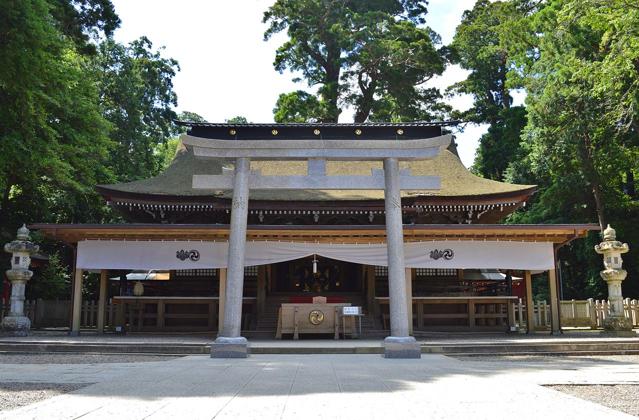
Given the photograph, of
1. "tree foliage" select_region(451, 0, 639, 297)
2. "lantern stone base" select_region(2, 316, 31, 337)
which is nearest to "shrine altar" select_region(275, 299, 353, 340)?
"lantern stone base" select_region(2, 316, 31, 337)

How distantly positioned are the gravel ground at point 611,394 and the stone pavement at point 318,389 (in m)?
0.29

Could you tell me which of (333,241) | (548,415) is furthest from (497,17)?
(548,415)

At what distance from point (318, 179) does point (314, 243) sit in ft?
13.0

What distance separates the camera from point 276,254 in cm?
1450

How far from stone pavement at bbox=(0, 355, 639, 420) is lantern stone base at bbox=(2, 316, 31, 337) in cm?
601

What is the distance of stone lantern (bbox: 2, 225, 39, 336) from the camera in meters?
14.0

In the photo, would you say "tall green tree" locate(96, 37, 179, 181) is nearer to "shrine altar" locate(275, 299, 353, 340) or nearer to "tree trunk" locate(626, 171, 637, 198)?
"shrine altar" locate(275, 299, 353, 340)

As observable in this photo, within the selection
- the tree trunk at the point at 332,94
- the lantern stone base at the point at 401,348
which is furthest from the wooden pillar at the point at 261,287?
the tree trunk at the point at 332,94

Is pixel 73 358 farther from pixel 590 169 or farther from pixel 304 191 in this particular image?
pixel 590 169

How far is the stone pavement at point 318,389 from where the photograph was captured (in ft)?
15.7

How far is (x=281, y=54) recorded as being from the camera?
3328 centimetres

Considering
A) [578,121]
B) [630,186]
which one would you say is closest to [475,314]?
[578,121]

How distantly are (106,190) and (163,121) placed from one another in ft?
52.9

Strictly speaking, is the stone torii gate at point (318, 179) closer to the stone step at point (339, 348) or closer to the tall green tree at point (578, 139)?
the stone step at point (339, 348)
